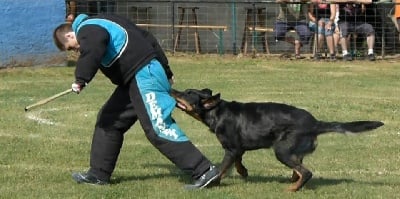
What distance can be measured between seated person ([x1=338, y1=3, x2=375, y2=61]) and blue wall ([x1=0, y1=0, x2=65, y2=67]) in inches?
245

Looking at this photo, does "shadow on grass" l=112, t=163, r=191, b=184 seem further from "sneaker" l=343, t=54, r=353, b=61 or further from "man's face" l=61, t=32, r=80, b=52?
"sneaker" l=343, t=54, r=353, b=61

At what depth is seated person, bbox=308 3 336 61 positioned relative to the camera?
19516 mm

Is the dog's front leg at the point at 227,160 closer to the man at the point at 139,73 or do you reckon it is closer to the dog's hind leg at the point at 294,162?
the man at the point at 139,73

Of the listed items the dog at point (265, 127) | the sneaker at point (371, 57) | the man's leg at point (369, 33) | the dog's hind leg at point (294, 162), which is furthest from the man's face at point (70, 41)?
the sneaker at point (371, 57)

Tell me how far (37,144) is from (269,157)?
2562 mm

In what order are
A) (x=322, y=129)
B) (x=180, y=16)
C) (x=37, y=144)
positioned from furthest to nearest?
(x=180, y=16), (x=37, y=144), (x=322, y=129)

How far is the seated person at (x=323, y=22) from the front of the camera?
19516mm

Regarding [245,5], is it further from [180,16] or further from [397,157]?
[397,157]

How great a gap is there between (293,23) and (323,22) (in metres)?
0.75

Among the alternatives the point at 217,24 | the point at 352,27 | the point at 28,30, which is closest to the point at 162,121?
the point at 28,30

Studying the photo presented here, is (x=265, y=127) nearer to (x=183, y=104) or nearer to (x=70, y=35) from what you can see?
(x=183, y=104)

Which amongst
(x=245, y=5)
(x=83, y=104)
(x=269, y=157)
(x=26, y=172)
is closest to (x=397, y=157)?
(x=269, y=157)

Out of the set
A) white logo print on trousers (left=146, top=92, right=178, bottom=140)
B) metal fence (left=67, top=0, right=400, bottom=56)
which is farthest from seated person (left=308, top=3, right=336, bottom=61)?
white logo print on trousers (left=146, top=92, right=178, bottom=140)

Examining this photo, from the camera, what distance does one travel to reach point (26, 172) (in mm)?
8078
